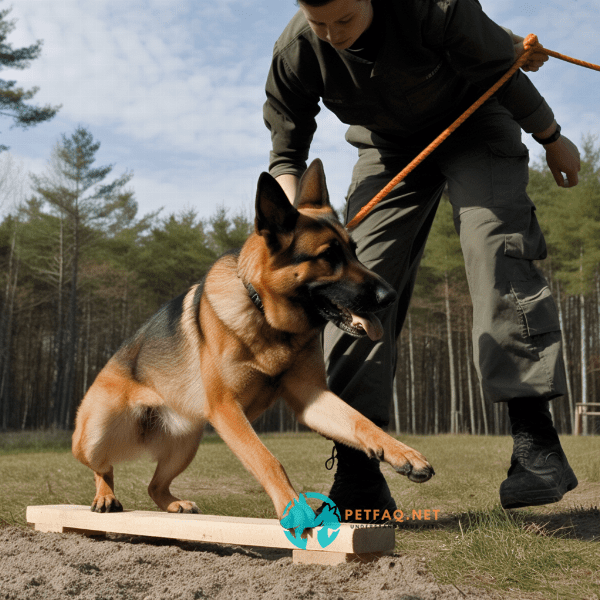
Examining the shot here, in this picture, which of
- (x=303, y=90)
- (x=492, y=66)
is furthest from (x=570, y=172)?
(x=303, y=90)

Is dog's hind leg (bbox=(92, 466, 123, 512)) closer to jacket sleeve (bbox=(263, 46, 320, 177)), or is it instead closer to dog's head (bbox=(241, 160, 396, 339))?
dog's head (bbox=(241, 160, 396, 339))

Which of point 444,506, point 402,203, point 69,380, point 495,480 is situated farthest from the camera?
point 69,380

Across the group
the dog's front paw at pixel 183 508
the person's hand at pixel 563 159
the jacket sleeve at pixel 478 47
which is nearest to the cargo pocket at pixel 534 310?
the person's hand at pixel 563 159

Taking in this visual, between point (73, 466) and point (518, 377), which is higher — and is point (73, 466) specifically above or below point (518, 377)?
below

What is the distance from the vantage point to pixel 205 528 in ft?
7.02

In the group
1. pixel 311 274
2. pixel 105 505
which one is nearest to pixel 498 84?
pixel 311 274

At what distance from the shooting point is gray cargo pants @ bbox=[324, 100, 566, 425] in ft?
7.82

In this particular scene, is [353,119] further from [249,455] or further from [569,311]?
[569,311]

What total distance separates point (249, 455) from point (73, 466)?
5.13 m

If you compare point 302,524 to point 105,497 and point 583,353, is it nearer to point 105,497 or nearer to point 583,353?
point 105,497

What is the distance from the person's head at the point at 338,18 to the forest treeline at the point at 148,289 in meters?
19.2

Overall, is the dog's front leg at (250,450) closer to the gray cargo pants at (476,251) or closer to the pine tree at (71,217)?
the gray cargo pants at (476,251)

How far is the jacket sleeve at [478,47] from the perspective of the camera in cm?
223

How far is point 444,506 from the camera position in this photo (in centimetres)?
330
